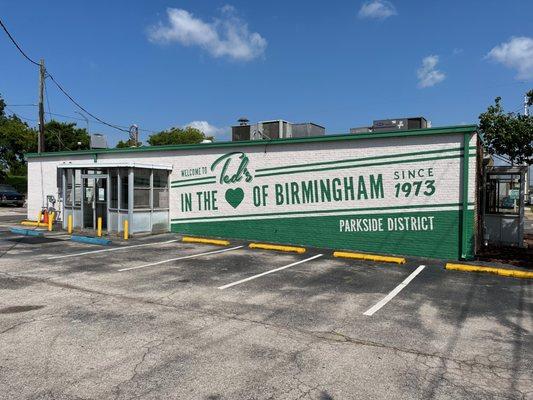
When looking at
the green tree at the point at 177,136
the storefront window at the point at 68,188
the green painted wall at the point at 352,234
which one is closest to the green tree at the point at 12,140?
the green tree at the point at 177,136

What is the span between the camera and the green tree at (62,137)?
61.4m

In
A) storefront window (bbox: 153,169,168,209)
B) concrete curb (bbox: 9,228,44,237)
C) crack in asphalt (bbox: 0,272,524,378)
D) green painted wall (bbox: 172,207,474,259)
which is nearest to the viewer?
crack in asphalt (bbox: 0,272,524,378)

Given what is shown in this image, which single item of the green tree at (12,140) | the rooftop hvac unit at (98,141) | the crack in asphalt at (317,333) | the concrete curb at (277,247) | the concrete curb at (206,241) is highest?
the green tree at (12,140)

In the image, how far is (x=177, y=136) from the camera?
65438 mm

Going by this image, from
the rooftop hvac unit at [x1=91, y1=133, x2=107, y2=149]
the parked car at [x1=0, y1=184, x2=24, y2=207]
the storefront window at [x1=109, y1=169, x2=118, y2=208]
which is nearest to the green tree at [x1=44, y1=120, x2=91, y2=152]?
the parked car at [x1=0, y1=184, x2=24, y2=207]

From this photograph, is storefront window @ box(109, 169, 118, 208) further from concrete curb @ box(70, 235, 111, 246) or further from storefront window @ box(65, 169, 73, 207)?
storefront window @ box(65, 169, 73, 207)

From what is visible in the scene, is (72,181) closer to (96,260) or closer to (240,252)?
(96,260)

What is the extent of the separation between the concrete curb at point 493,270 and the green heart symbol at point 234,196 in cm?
754

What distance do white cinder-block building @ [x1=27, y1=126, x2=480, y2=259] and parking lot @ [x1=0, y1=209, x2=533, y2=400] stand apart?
234 centimetres

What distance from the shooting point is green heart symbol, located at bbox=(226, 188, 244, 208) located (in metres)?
15.9

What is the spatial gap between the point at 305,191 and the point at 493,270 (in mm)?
6086

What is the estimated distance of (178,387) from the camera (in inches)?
171

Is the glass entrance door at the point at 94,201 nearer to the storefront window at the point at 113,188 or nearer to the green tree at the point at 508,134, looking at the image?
the storefront window at the point at 113,188

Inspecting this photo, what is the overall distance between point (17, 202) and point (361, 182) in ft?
104
